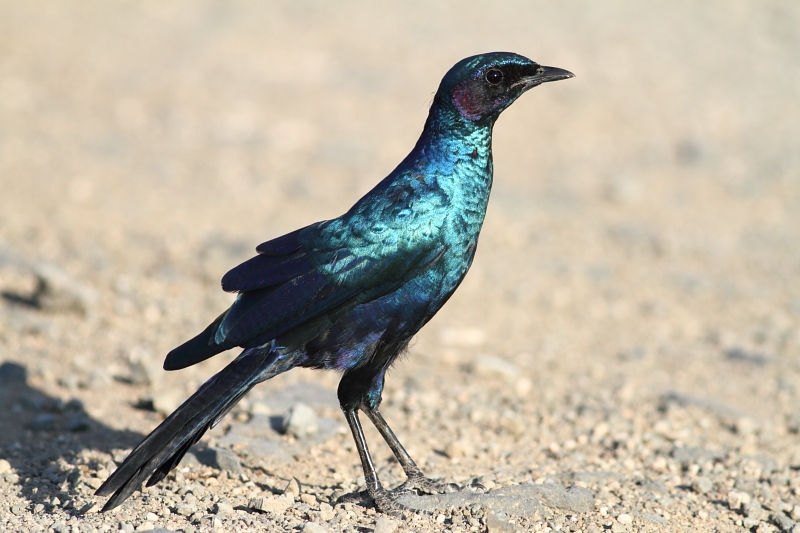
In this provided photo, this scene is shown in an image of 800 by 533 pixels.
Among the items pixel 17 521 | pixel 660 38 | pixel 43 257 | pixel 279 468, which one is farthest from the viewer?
pixel 660 38

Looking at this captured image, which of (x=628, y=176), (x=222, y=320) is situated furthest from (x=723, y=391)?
(x=628, y=176)

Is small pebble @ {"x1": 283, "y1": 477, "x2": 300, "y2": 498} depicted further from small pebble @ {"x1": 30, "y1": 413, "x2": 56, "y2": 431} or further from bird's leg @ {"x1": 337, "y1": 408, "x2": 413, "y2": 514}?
small pebble @ {"x1": 30, "y1": 413, "x2": 56, "y2": 431}

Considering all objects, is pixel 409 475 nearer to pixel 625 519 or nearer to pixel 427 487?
pixel 427 487

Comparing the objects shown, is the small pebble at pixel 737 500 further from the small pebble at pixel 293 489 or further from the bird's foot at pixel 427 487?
the small pebble at pixel 293 489

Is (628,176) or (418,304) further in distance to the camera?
(628,176)

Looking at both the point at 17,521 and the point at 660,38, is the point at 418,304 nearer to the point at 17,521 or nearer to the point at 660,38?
the point at 17,521

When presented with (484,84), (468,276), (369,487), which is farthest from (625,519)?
(468,276)
